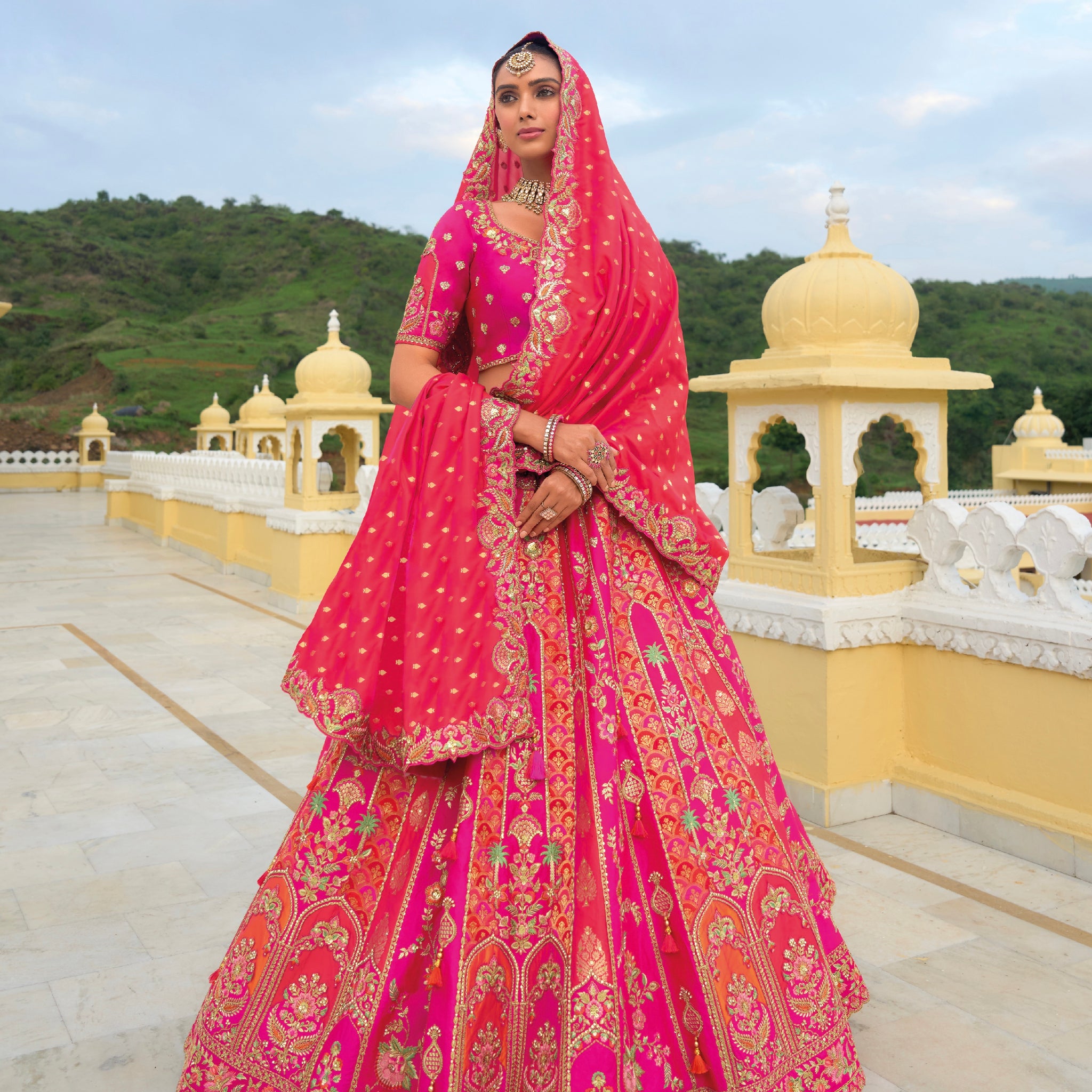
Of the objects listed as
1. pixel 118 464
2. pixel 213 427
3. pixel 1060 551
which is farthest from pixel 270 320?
pixel 1060 551

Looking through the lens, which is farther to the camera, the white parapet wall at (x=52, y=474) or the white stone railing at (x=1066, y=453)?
the white parapet wall at (x=52, y=474)

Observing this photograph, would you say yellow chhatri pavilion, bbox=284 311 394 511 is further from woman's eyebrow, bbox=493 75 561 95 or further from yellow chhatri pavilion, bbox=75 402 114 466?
yellow chhatri pavilion, bbox=75 402 114 466

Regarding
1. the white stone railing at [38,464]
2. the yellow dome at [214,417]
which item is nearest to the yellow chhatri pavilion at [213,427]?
the yellow dome at [214,417]

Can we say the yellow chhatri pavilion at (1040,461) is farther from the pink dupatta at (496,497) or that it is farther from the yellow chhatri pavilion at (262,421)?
the pink dupatta at (496,497)

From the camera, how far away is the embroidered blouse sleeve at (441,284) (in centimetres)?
179

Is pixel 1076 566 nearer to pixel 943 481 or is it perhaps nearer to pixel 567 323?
pixel 943 481

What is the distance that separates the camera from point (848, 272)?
3.16 metres

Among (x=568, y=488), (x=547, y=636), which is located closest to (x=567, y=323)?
(x=568, y=488)

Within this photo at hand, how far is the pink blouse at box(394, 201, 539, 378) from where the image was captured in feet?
5.82

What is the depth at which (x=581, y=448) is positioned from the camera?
1.66m

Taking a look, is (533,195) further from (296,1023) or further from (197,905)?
(197,905)

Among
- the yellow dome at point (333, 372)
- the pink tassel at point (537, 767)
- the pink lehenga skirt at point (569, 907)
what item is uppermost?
the yellow dome at point (333, 372)

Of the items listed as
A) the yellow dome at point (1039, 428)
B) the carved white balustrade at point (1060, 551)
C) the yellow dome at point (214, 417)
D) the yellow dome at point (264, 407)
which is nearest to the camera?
the carved white balustrade at point (1060, 551)

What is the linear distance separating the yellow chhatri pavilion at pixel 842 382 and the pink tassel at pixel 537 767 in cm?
175
